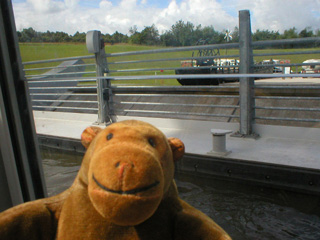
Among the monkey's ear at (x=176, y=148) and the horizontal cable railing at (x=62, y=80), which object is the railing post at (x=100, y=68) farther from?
the monkey's ear at (x=176, y=148)

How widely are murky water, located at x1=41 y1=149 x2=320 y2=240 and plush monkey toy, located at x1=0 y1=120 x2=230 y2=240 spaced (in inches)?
24.5

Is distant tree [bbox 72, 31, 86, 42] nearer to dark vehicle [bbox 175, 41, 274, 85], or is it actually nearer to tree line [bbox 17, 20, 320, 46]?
tree line [bbox 17, 20, 320, 46]

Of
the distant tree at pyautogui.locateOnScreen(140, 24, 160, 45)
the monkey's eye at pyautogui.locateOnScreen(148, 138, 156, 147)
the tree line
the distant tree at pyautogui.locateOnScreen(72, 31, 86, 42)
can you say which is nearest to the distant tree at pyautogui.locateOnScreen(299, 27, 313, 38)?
the tree line

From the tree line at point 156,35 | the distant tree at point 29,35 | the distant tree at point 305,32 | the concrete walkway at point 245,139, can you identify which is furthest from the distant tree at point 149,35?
the concrete walkway at point 245,139

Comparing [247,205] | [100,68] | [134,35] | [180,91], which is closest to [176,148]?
[134,35]

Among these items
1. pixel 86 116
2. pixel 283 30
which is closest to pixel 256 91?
pixel 86 116

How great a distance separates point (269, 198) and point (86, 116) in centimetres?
158

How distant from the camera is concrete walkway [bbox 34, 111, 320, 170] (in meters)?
2.34

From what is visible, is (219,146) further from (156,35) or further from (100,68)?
(156,35)

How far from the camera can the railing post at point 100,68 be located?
181 cm

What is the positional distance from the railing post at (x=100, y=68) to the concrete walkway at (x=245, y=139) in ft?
0.49

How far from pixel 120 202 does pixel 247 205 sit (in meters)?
1.55

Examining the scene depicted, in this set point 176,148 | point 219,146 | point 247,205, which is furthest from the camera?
point 219,146

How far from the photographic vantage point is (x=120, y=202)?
71cm
